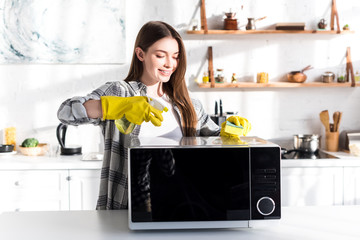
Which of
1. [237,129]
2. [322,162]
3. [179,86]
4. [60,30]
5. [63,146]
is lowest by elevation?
[322,162]

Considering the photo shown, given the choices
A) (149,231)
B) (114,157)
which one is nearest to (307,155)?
(114,157)

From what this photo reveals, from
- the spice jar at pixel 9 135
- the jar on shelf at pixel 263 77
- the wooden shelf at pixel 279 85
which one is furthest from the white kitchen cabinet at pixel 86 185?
the jar on shelf at pixel 263 77

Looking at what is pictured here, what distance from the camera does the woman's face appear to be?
5.80 ft

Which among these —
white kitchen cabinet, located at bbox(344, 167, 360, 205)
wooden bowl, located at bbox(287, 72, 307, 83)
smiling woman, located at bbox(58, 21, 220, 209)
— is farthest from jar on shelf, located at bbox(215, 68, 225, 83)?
smiling woman, located at bbox(58, 21, 220, 209)

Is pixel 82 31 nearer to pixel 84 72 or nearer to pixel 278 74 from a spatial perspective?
pixel 84 72

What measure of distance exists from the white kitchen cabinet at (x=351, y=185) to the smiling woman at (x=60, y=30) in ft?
6.12

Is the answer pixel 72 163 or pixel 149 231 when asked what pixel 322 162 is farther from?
pixel 149 231

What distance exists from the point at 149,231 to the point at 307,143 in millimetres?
2249

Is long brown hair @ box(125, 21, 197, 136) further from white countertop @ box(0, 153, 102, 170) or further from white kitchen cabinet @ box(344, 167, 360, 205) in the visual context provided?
white kitchen cabinet @ box(344, 167, 360, 205)

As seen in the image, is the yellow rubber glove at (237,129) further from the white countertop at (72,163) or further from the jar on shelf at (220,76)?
the jar on shelf at (220,76)

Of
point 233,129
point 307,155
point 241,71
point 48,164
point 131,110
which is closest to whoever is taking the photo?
point 131,110

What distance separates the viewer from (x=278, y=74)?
12.0ft

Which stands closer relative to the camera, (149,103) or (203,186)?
(203,186)

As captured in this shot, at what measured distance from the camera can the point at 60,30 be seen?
11.5ft
